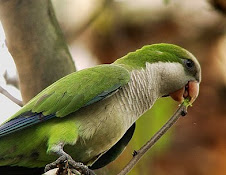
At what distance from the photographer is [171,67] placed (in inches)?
70.9

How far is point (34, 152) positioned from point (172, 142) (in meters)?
0.80

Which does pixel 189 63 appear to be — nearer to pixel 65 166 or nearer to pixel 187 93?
pixel 187 93

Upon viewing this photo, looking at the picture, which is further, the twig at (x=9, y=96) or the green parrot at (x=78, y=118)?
the twig at (x=9, y=96)

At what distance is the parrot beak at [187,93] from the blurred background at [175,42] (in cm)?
41

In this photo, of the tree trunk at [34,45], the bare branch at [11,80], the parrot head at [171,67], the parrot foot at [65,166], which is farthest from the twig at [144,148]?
the bare branch at [11,80]

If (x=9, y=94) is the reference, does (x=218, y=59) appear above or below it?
below

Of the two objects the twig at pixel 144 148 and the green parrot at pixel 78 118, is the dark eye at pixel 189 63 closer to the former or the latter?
the green parrot at pixel 78 118

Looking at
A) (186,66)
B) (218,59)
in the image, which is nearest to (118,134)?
(186,66)

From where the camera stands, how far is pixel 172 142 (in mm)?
2232

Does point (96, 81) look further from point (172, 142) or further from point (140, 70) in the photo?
point (172, 142)

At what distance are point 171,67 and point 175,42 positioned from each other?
0.58 metres

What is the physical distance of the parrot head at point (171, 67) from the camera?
1783mm

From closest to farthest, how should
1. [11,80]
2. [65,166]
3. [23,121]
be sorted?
[65,166] < [23,121] < [11,80]

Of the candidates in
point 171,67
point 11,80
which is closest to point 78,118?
point 171,67
